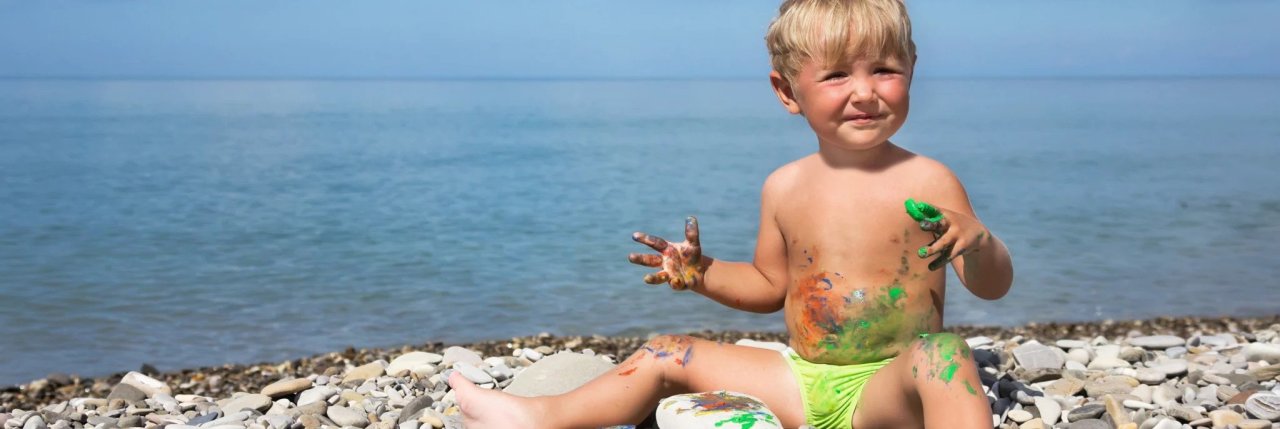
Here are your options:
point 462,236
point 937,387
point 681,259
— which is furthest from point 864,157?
point 462,236

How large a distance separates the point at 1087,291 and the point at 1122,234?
2773 mm

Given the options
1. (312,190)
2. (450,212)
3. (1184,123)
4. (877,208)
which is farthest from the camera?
(1184,123)

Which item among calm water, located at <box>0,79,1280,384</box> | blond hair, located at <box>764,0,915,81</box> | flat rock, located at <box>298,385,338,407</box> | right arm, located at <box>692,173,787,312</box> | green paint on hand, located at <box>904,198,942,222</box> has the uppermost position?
blond hair, located at <box>764,0,915,81</box>

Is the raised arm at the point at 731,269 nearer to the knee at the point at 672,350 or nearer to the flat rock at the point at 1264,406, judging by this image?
the knee at the point at 672,350

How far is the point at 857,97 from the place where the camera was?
335 cm

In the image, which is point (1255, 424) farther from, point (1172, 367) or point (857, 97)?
point (857, 97)

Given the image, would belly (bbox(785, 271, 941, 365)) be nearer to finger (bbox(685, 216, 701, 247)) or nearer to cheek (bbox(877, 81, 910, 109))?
finger (bbox(685, 216, 701, 247))

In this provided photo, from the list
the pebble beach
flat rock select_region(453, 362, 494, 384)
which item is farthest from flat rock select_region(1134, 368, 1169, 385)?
flat rock select_region(453, 362, 494, 384)

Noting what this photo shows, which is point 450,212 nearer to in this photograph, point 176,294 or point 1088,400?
point 176,294

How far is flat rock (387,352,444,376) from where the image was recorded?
16.1 feet

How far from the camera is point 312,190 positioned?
14031 millimetres

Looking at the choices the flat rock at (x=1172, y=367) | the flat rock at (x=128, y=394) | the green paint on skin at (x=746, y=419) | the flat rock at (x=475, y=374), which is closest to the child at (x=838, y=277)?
the green paint on skin at (x=746, y=419)

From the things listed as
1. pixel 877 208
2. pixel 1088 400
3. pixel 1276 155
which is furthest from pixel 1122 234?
pixel 1276 155

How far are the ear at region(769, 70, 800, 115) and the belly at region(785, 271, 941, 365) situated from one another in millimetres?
499
